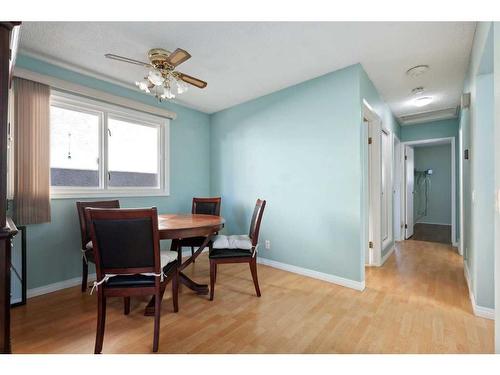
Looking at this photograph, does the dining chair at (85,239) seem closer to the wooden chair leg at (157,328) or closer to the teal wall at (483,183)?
the wooden chair leg at (157,328)

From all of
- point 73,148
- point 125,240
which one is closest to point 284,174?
point 125,240

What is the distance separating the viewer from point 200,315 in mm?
1835

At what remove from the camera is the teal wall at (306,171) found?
7.77 ft

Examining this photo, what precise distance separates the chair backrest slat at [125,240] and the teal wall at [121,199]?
1.38 metres

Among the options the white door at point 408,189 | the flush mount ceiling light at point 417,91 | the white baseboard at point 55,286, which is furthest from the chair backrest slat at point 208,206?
the white door at point 408,189

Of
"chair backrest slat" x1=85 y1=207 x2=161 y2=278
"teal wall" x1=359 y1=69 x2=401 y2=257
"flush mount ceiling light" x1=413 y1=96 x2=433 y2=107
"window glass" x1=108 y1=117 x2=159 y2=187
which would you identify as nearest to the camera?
"chair backrest slat" x1=85 y1=207 x2=161 y2=278

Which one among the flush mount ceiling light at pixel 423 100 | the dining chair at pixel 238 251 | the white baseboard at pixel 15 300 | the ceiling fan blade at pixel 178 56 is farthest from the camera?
the flush mount ceiling light at pixel 423 100

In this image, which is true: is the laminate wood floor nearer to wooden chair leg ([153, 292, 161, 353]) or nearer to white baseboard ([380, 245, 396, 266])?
wooden chair leg ([153, 292, 161, 353])

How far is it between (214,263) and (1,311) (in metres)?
1.34

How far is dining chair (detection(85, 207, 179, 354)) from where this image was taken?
1374 mm

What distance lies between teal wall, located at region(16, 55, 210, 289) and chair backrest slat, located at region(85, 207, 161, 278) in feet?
4.54

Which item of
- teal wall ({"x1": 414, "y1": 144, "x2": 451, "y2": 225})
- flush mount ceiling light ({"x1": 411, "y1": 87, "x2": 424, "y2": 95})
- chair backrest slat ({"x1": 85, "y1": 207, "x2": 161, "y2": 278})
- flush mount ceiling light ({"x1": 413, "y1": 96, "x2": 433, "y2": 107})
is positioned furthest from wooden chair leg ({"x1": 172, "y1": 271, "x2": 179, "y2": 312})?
teal wall ({"x1": 414, "y1": 144, "x2": 451, "y2": 225})

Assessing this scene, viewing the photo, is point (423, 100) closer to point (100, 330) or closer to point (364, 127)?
point (364, 127)
